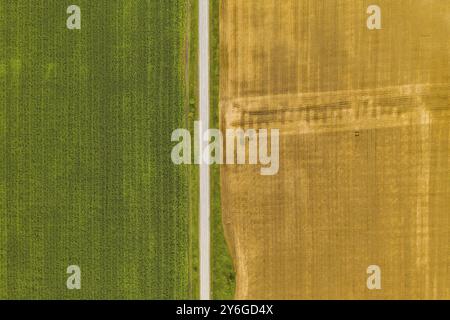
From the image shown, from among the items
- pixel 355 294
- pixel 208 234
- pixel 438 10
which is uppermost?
pixel 438 10

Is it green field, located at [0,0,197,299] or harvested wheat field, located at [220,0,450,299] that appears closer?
harvested wheat field, located at [220,0,450,299]

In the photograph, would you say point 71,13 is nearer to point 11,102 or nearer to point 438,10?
point 11,102

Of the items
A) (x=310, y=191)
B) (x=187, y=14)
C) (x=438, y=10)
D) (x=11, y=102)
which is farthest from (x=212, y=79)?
(x=438, y=10)

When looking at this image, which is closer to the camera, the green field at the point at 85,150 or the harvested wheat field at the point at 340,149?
the harvested wheat field at the point at 340,149

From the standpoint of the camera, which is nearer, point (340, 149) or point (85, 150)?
point (340, 149)
